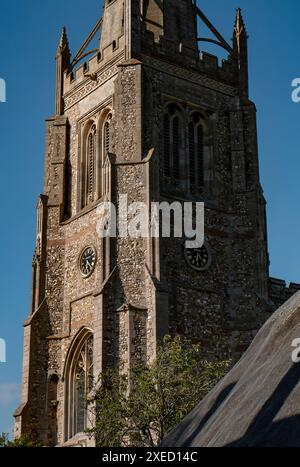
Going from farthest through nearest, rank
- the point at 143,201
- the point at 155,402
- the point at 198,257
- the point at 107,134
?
the point at 107,134 < the point at 198,257 < the point at 143,201 < the point at 155,402

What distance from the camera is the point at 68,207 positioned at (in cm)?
4053

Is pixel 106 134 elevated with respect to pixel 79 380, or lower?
elevated

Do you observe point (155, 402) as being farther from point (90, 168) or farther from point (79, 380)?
point (90, 168)

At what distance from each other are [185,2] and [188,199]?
944 centimetres

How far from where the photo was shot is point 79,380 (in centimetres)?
3719

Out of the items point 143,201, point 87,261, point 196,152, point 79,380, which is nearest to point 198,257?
point 143,201

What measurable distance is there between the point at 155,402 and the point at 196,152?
14.6m

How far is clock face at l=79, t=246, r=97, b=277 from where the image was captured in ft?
123

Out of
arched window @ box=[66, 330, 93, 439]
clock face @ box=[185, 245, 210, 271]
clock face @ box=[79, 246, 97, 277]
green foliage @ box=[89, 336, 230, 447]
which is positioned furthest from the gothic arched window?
green foliage @ box=[89, 336, 230, 447]

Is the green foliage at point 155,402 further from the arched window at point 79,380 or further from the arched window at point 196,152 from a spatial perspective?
the arched window at point 196,152

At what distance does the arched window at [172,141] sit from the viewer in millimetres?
38812

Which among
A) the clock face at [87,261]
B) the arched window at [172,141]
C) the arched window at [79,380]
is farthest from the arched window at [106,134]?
the arched window at [79,380]
